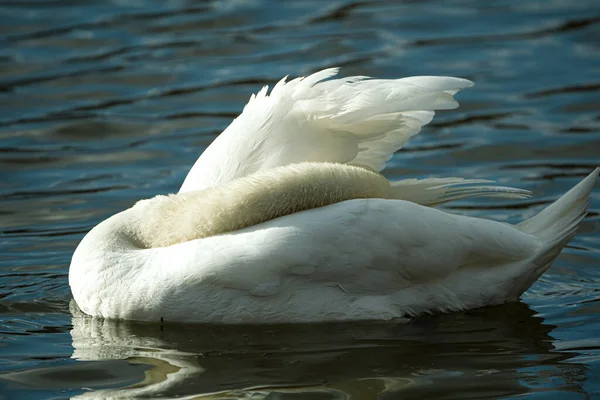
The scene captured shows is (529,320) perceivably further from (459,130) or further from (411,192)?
(459,130)

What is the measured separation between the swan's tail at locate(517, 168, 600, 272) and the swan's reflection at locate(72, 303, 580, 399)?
41 centimetres

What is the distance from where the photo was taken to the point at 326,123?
7078mm

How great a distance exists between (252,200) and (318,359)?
3.20ft

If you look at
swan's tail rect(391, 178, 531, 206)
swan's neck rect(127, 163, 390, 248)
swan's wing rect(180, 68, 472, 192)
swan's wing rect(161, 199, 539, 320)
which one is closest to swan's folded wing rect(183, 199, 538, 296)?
swan's wing rect(161, 199, 539, 320)

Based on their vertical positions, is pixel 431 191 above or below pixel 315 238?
above

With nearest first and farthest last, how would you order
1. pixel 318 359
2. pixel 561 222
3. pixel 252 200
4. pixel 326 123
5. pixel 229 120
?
pixel 318 359
pixel 252 200
pixel 561 222
pixel 326 123
pixel 229 120

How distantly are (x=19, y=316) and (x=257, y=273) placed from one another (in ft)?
5.37

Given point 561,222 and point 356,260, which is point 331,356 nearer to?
point 356,260

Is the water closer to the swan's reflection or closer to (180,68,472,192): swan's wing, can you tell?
the swan's reflection

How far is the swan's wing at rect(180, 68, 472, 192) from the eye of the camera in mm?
6953

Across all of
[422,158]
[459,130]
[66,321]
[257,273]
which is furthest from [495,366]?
[459,130]

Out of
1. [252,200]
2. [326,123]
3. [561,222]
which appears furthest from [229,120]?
[561,222]

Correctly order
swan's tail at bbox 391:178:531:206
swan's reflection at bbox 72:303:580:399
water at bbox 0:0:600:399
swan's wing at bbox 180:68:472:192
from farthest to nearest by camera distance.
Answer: swan's tail at bbox 391:178:531:206, swan's wing at bbox 180:68:472:192, water at bbox 0:0:600:399, swan's reflection at bbox 72:303:580:399

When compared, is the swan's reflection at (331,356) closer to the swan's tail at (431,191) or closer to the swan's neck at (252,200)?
the swan's neck at (252,200)
